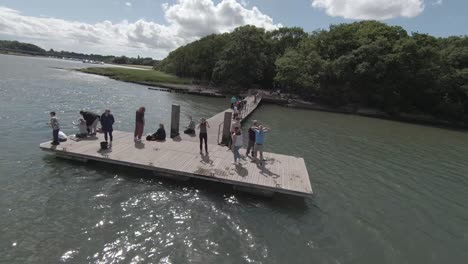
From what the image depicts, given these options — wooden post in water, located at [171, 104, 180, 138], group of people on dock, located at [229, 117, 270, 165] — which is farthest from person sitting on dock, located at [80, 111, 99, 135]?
group of people on dock, located at [229, 117, 270, 165]

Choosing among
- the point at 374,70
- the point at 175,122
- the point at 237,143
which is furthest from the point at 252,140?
the point at 374,70

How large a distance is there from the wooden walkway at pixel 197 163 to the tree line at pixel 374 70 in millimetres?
36397

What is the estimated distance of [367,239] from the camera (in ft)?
29.1

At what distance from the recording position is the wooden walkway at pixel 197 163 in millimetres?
10758

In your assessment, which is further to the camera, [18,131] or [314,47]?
[314,47]

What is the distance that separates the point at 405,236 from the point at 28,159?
49.5 feet

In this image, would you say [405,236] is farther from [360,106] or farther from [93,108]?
[360,106]

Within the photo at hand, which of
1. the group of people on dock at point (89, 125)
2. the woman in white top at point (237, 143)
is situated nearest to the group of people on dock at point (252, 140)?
the woman in white top at point (237, 143)

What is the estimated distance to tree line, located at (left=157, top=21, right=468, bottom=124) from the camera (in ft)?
140

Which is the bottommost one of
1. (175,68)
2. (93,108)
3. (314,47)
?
(93,108)

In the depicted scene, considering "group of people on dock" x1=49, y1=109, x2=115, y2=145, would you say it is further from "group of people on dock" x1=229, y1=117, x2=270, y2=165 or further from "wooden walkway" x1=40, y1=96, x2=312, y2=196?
"group of people on dock" x1=229, y1=117, x2=270, y2=165

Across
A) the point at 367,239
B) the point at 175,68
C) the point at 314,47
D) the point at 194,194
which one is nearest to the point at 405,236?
the point at 367,239

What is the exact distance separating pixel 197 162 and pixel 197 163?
13cm

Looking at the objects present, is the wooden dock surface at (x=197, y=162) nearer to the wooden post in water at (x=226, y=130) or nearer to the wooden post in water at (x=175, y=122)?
the wooden post in water at (x=226, y=130)
